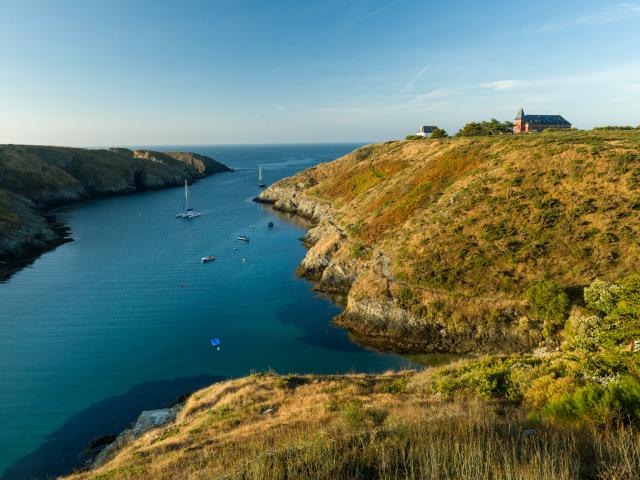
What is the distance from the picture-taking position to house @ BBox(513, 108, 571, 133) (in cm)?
14850

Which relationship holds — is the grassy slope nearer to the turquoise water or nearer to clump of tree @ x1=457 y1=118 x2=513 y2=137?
the turquoise water

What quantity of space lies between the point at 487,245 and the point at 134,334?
46.0 meters

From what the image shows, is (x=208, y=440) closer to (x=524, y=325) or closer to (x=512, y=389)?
(x=512, y=389)

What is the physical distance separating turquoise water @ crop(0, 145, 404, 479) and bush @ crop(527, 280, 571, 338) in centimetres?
1530

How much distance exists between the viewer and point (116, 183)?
165875 mm

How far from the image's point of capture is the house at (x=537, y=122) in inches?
5846

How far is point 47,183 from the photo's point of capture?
437 ft

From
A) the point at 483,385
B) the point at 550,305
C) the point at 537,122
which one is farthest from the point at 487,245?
the point at 537,122

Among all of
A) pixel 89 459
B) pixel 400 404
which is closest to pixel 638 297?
pixel 400 404

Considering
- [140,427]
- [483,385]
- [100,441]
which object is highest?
[483,385]

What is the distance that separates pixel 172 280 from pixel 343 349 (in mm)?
34606

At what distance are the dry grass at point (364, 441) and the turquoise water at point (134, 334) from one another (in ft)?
33.0

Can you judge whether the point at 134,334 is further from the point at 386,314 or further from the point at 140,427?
the point at 386,314

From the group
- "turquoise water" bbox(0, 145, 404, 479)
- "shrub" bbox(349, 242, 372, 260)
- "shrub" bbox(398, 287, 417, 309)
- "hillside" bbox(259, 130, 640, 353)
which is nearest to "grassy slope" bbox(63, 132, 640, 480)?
"hillside" bbox(259, 130, 640, 353)
